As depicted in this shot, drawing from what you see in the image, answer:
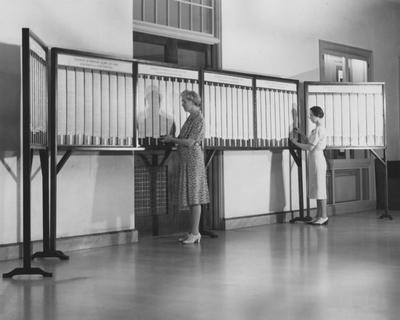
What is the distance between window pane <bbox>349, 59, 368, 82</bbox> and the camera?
9.72m

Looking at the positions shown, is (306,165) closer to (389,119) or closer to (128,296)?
(389,119)

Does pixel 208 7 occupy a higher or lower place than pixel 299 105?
higher

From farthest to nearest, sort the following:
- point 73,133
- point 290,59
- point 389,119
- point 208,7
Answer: point 389,119 → point 290,59 → point 208,7 → point 73,133

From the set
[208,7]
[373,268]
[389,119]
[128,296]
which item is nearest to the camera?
[128,296]

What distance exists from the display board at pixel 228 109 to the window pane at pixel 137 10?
3.14 ft

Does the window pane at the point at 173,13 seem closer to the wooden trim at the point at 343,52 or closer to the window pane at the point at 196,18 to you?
the window pane at the point at 196,18

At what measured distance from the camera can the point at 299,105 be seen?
8.27 m

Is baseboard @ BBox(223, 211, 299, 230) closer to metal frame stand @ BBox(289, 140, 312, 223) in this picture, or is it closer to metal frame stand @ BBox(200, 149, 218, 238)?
metal frame stand @ BBox(289, 140, 312, 223)

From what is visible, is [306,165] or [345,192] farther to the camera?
[345,192]

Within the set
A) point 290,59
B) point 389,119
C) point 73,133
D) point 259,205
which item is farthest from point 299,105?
point 73,133

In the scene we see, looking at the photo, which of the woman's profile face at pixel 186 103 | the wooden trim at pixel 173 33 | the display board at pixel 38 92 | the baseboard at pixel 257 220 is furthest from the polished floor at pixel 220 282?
the wooden trim at pixel 173 33

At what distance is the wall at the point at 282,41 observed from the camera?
302 inches

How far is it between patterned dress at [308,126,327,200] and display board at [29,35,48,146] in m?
3.57

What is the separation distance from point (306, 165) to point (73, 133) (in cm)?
395
